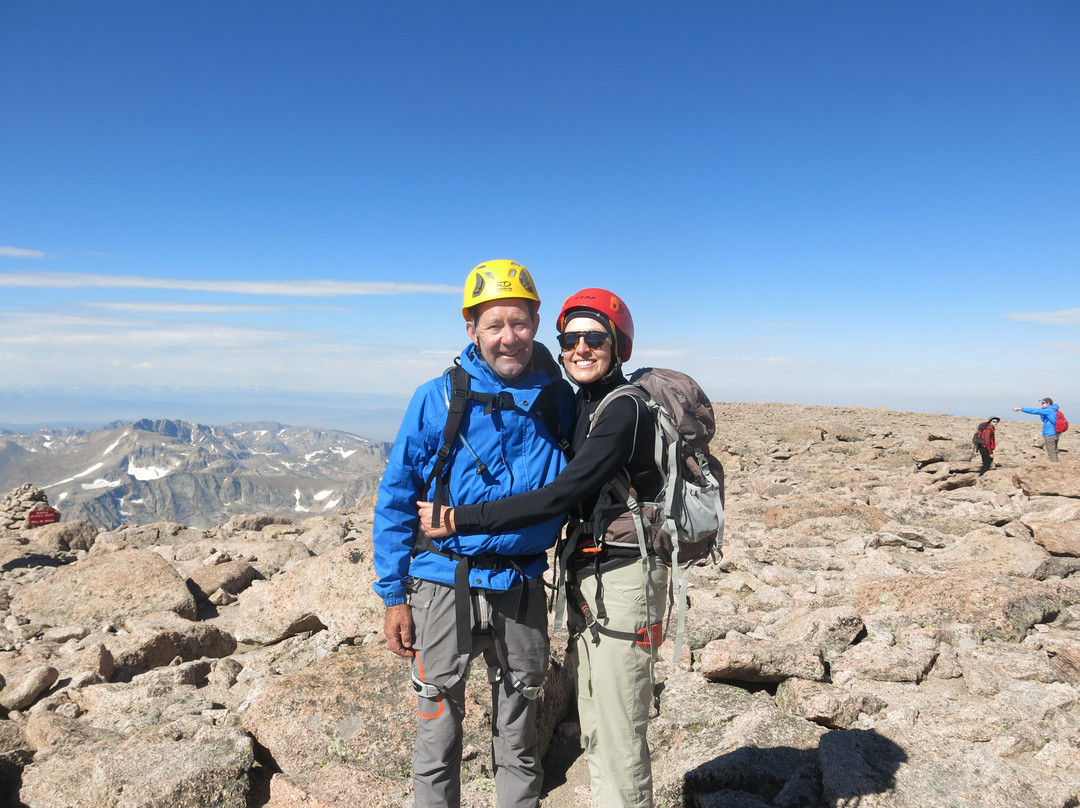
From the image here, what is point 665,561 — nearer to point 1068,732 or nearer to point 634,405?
point 634,405

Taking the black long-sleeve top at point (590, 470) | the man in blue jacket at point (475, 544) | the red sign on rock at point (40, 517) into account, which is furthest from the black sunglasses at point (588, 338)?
the red sign on rock at point (40, 517)

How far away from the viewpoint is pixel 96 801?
4945mm

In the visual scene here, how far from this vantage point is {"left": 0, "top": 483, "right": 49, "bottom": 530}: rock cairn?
23.8 meters

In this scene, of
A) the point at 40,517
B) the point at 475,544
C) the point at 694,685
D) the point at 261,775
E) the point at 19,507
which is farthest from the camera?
the point at 19,507

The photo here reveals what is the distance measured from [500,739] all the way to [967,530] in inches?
453

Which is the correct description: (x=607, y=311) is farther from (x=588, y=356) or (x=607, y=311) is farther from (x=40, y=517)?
(x=40, y=517)

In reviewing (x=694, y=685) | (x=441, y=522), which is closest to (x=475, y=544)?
(x=441, y=522)

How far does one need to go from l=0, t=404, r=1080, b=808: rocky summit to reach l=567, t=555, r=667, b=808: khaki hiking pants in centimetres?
125

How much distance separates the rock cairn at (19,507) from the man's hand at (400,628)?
26.4 metres

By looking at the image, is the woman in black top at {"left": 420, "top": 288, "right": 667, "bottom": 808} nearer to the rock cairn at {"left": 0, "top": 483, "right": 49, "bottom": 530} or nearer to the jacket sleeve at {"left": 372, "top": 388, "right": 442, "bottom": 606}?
the jacket sleeve at {"left": 372, "top": 388, "right": 442, "bottom": 606}

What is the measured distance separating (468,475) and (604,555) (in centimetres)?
97

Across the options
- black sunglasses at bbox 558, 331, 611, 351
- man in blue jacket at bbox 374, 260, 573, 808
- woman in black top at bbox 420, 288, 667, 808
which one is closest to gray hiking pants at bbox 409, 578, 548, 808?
man in blue jacket at bbox 374, 260, 573, 808

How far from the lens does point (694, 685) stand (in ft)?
21.0

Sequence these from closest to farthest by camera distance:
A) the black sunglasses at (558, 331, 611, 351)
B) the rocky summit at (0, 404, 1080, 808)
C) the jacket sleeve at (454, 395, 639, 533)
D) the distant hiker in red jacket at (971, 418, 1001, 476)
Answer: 1. the jacket sleeve at (454, 395, 639, 533)
2. the black sunglasses at (558, 331, 611, 351)
3. the rocky summit at (0, 404, 1080, 808)
4. the distant hiker in red jacket at (971, 418, 1001, 476)
